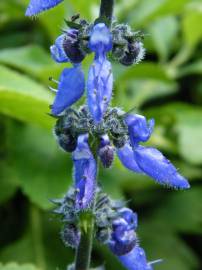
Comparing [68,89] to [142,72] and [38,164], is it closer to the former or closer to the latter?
[38,164]

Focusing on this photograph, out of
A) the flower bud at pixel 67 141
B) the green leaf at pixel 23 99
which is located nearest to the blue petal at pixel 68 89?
the flower bud at pixel 67 141

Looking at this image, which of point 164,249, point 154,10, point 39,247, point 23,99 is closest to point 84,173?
point 23,99

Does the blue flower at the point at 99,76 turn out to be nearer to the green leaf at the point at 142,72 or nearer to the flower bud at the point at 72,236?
the flower bud at the point at 72,236

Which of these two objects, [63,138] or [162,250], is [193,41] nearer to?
[162,250]

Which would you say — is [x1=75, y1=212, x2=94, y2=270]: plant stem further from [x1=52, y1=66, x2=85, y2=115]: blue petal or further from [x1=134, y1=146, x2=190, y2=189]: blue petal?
[x1=52, y1=66, x2=85, y2=115]: blue petal

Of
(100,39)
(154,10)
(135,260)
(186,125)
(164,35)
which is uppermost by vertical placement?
(164,35)

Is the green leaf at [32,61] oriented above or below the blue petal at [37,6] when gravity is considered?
above

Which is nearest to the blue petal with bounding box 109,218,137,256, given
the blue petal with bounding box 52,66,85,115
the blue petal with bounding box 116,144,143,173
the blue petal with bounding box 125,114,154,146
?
the blue petal with bounding box 116,144,143,173
